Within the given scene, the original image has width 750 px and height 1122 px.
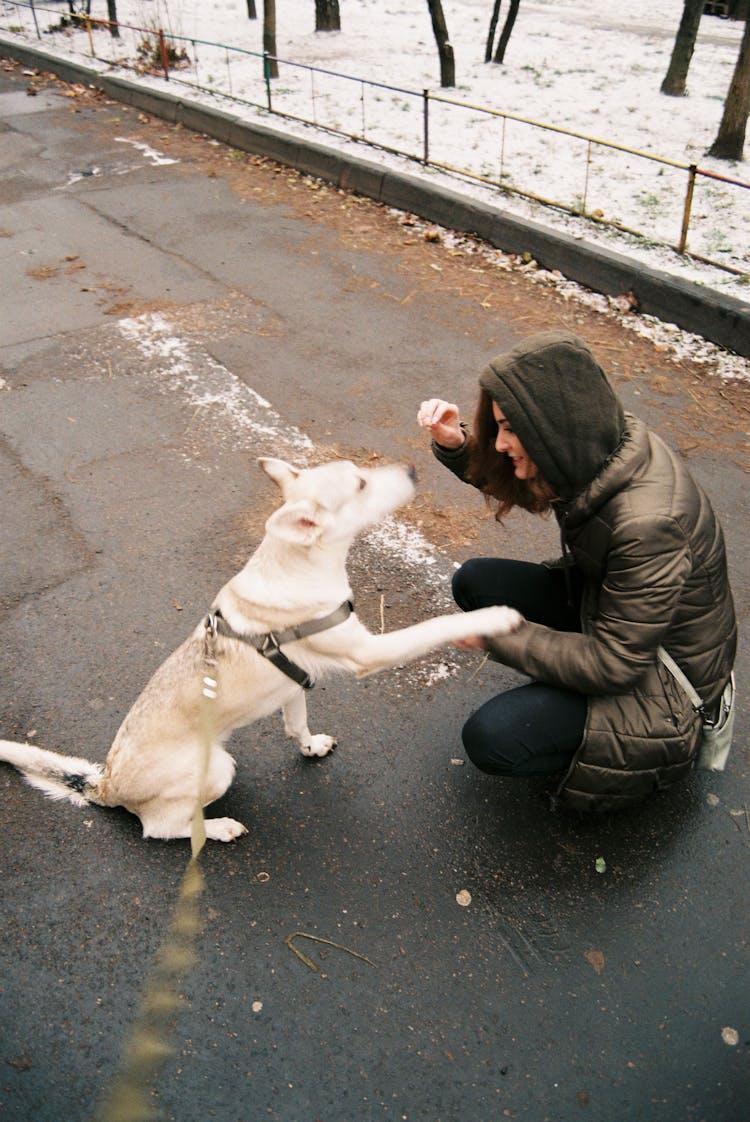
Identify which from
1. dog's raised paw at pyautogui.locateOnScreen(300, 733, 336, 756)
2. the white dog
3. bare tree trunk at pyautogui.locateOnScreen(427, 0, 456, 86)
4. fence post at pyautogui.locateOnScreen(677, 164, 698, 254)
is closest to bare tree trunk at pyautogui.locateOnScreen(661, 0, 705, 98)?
bare tree trunk at pyautogui.locateOnScreen(427, 0, 456, 86)

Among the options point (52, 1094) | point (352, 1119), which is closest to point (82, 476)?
point (52, 1094)

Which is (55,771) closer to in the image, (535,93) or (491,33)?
(535,93)

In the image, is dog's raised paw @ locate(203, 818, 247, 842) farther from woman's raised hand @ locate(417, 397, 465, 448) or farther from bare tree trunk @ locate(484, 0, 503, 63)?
bare tree trunk @ locate(484, 0, 503, 63)

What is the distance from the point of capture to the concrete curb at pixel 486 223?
20.5ft

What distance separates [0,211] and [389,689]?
7910 mm

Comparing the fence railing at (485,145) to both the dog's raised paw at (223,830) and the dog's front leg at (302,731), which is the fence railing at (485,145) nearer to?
the dog's front leg at (302,731)

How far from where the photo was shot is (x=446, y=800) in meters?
3.26

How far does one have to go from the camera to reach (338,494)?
9.77ft

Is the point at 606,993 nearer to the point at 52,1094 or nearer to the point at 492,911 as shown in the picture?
the point at 492,911

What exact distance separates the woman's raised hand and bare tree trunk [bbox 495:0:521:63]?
1218 centimetres

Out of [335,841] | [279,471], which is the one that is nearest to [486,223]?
[279,471]

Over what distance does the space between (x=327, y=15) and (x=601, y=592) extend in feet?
53.6

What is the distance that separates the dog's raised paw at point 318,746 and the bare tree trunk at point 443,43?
445 inches

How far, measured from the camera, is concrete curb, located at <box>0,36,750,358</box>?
6.24 metres
